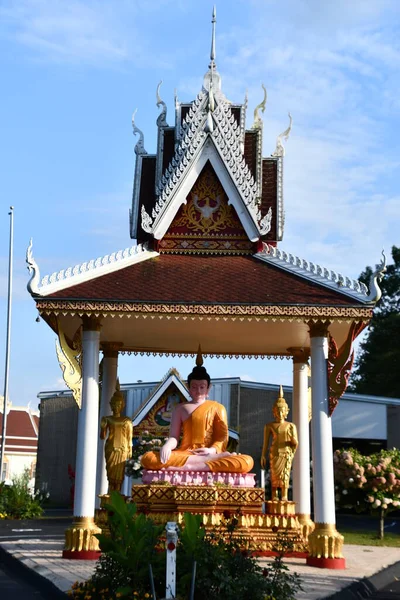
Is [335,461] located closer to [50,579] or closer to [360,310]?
[360,310]

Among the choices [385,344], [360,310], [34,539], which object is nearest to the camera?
[360,310]

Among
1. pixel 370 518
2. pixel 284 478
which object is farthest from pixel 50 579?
pixel 370 518

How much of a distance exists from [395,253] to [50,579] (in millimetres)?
34719

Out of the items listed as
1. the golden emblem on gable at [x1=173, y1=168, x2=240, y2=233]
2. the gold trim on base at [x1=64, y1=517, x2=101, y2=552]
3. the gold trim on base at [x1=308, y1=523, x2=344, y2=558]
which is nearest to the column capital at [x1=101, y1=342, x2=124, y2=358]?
the golden emblem on gable at [x1=173, y1=168, x2=240, y2=233]

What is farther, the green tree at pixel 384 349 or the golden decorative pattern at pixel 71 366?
the green tree at pixel 384 349

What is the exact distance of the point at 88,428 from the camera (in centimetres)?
1150

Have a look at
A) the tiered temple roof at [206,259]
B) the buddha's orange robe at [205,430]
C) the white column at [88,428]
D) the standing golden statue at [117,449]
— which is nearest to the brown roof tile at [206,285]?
the tiered temple roof at [206,259]

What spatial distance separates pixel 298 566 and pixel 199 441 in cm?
268

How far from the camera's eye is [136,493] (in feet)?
38.5

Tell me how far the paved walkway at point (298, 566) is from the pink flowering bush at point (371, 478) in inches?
106

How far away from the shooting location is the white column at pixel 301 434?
14188 millimetres

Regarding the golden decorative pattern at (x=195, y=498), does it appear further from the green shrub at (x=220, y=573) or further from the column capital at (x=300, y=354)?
the green shrub at (x=220, y=573)

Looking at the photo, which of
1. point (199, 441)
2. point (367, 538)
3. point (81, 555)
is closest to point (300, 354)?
point (199, 441)

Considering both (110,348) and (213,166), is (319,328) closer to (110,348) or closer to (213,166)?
(213,166)
